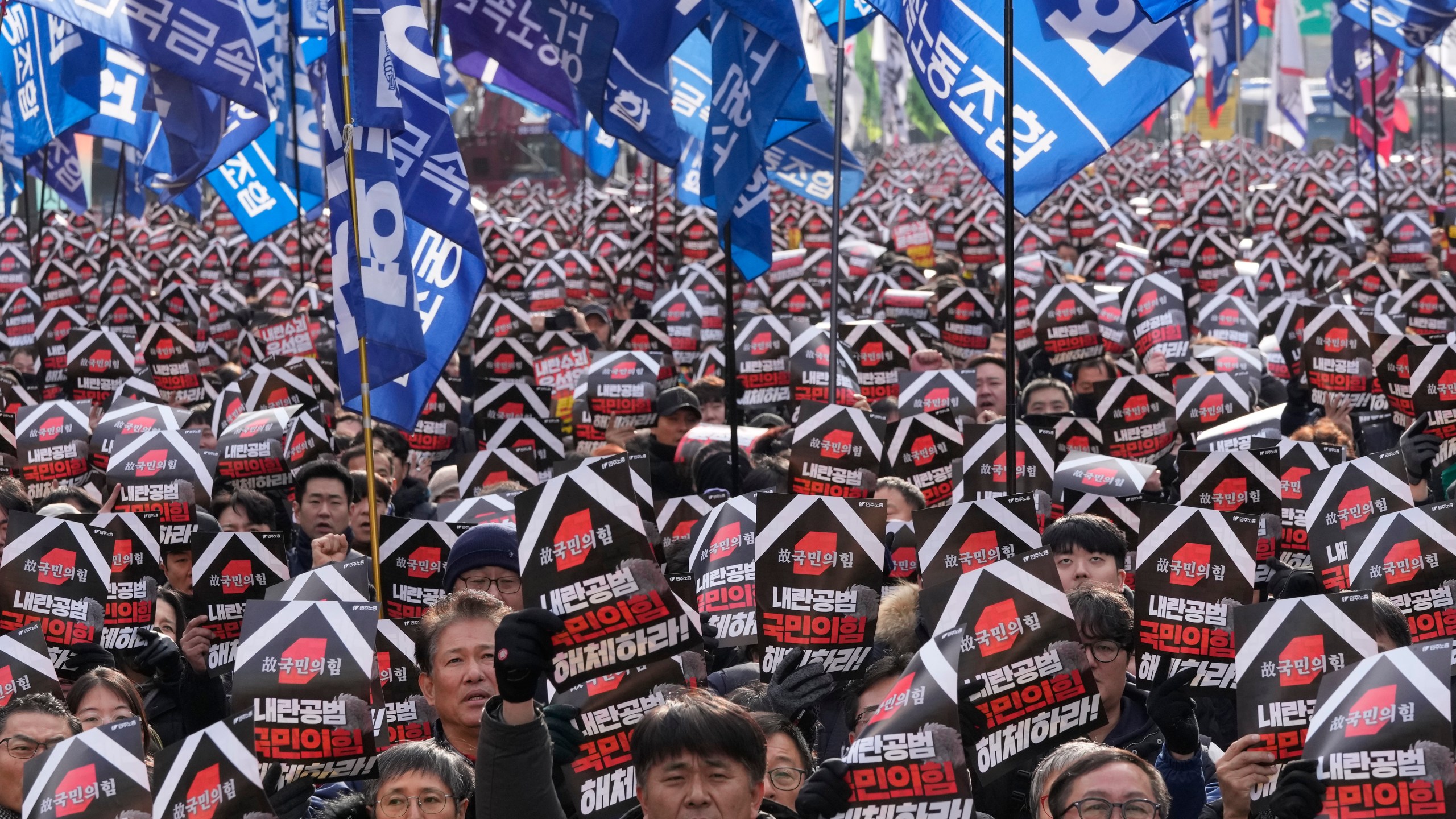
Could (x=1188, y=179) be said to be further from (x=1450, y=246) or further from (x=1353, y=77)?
(x=1450, y=246)

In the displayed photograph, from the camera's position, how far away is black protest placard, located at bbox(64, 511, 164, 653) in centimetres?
732

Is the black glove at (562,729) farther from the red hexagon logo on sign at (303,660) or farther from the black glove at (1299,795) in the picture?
the black glove at (1299,795)

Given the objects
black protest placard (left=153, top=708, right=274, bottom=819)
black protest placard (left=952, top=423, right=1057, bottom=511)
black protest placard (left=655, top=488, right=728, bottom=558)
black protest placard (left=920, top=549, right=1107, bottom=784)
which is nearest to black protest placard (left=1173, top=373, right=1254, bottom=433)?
black protest placard (left=952, top=423, right=1057, bottom=511)

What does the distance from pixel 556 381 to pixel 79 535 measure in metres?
6.69

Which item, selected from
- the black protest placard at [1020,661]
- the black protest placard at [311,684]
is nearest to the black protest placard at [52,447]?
the black protest placard at [311,684]

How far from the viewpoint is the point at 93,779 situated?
4586 millimetres

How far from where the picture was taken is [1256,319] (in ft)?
51.7

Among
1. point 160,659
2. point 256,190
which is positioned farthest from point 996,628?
point 256,190

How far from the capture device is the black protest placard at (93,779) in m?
4.57

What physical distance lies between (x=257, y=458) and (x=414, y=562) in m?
3.82

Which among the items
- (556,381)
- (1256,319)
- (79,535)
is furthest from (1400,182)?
(79,535)

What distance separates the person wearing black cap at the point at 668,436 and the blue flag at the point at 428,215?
80.1 inches

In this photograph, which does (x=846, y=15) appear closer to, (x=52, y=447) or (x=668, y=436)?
(x=668, y=436)

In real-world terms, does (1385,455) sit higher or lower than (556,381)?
lower
